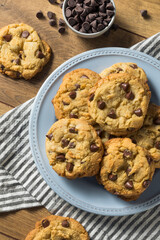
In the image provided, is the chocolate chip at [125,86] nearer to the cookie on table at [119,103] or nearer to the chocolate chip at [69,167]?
the cookie on table at [119,103]

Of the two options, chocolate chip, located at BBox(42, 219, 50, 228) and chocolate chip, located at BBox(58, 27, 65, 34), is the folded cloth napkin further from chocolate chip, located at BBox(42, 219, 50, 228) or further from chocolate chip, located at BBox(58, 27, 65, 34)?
chocolate chip, located at BBox(58, 27, 65, 34)

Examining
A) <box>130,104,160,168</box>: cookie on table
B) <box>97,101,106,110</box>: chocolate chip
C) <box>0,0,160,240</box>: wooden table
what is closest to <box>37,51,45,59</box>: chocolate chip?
<box>0,0,160,240</box>: wooden table

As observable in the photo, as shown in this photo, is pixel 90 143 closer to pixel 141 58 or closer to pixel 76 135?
pixel 76 135

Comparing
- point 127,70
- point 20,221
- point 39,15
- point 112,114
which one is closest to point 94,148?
point 112,114

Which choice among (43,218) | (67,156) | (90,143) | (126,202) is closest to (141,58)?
(90,143)

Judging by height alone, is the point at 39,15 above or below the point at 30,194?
above

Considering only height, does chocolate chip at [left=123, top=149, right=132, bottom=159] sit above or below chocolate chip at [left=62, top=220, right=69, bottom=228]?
above

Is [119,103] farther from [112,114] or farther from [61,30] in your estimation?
[61,30]
